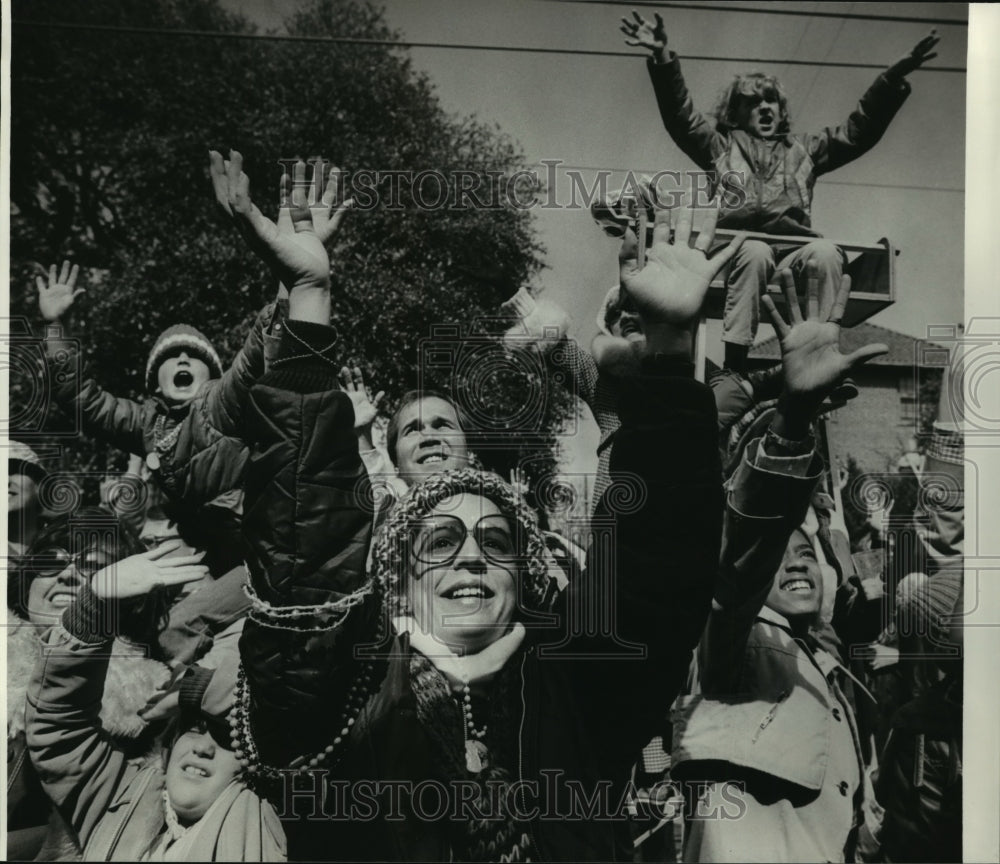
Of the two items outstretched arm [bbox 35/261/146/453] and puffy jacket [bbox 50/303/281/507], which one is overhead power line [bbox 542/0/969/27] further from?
outstretched arm [bbox 35/261/146/453]

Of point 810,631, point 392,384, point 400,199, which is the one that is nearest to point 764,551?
point 810,631

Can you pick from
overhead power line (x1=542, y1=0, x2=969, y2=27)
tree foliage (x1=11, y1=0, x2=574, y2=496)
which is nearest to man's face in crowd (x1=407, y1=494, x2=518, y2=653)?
tree foliage (x1=11, y1=0, x2=574, y2=496)

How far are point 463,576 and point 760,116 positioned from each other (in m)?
2.43

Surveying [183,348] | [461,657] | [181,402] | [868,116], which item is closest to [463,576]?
[461,657]

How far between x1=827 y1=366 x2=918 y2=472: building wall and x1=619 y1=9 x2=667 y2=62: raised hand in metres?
1.69

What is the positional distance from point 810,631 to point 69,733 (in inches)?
126

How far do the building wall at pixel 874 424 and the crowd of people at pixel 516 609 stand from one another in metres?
0.12

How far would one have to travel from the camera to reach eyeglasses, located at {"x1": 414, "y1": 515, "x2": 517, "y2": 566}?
4.97m

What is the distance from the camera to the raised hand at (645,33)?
5324mm

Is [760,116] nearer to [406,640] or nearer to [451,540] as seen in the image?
[451,540]

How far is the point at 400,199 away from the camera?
17.3ft

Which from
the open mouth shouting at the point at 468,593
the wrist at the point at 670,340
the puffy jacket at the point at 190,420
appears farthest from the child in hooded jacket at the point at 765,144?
the puffy jacket at the point at 190,420

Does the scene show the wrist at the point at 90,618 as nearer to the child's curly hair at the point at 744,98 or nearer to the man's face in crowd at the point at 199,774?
the man's face in crowd at the point at 199,774

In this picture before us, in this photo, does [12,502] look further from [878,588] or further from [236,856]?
[878,588]
